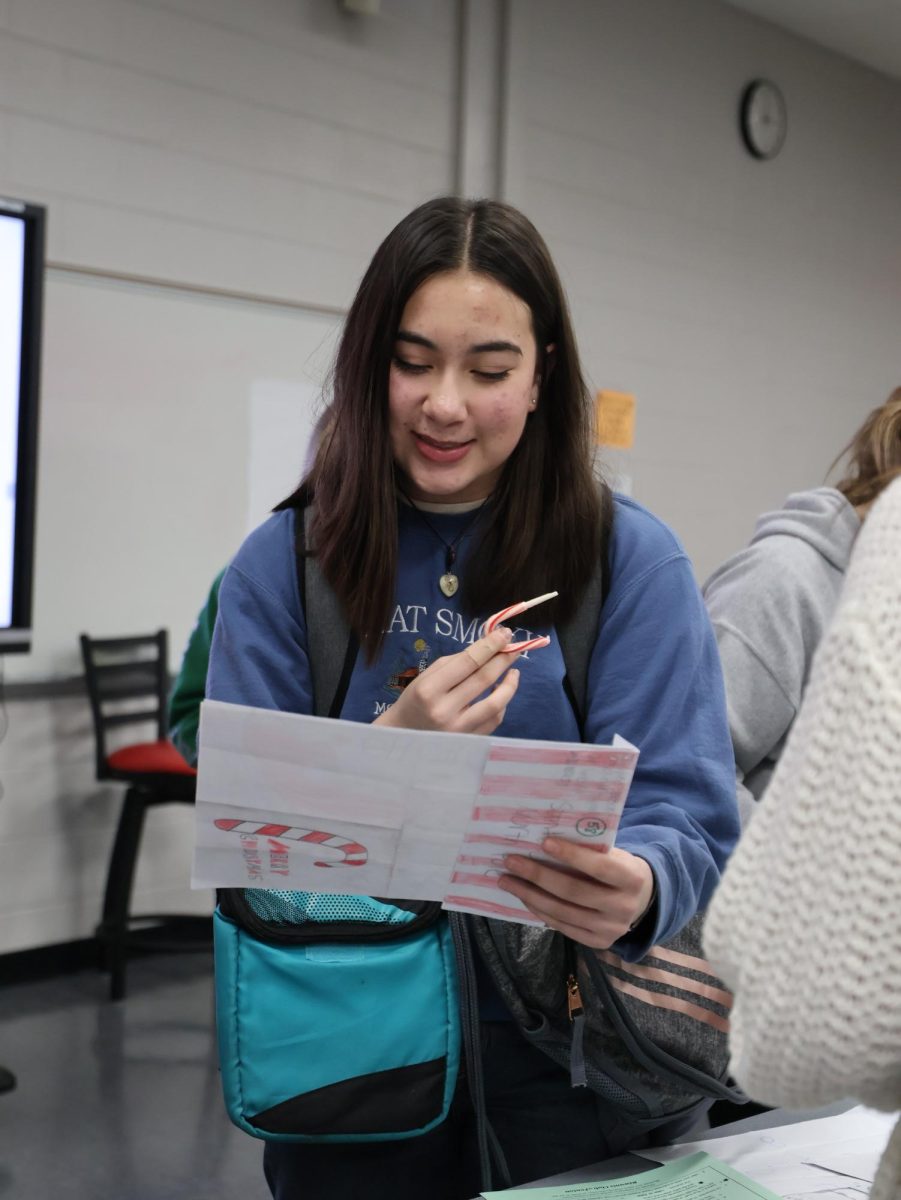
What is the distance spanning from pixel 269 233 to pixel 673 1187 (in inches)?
143

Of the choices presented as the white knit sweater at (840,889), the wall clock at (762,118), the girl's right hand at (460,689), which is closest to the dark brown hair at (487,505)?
the girl's right hand at (460,689)

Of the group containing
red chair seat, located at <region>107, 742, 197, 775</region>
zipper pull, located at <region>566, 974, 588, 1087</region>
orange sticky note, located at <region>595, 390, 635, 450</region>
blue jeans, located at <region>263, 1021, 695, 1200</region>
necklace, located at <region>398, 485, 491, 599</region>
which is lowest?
blue jeans, located at <region>263, 1021, 695, 1200</region>

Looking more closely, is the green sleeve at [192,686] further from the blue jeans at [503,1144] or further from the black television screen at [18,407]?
the black television screen at [18,407]

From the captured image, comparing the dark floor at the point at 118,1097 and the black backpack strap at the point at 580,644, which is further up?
the black backpack strap at the point at 580,644

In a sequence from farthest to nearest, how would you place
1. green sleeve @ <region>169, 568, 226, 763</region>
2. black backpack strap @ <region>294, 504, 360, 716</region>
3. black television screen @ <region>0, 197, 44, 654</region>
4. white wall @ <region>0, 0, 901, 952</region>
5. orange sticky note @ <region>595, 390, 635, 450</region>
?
orange sticky note @ <region>595, 390, 635, 450</region> → white wall @ <region>0, 0, 901, 952</region> → black television screen @ <region>0, 197, 44, 654</region> → green sleeve @ <region>169, 568, 226, 763</region> → black backpack strap @ <region>294, 504, 360, 716</region>

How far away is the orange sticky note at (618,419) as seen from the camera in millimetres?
5172

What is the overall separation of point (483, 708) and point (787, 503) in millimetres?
816

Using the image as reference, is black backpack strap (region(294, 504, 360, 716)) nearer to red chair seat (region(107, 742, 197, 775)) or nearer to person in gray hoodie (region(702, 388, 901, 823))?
person in gray hoodie (region(702, 388, 901, 823))

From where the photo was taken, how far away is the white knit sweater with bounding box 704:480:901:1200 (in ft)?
1.65

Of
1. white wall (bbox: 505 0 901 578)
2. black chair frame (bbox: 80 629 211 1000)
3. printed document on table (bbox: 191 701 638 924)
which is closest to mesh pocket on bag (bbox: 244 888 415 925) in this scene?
printed document on table (bbox: 191 701 638 924)

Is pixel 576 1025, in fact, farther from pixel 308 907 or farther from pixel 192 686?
pixel 192 686

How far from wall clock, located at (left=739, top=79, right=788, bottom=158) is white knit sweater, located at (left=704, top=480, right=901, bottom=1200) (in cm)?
548

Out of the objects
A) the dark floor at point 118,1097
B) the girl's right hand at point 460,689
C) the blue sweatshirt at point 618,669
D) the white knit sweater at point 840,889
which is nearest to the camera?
the white knit sweater at point 840,889

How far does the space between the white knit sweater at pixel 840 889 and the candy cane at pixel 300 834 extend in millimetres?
466
